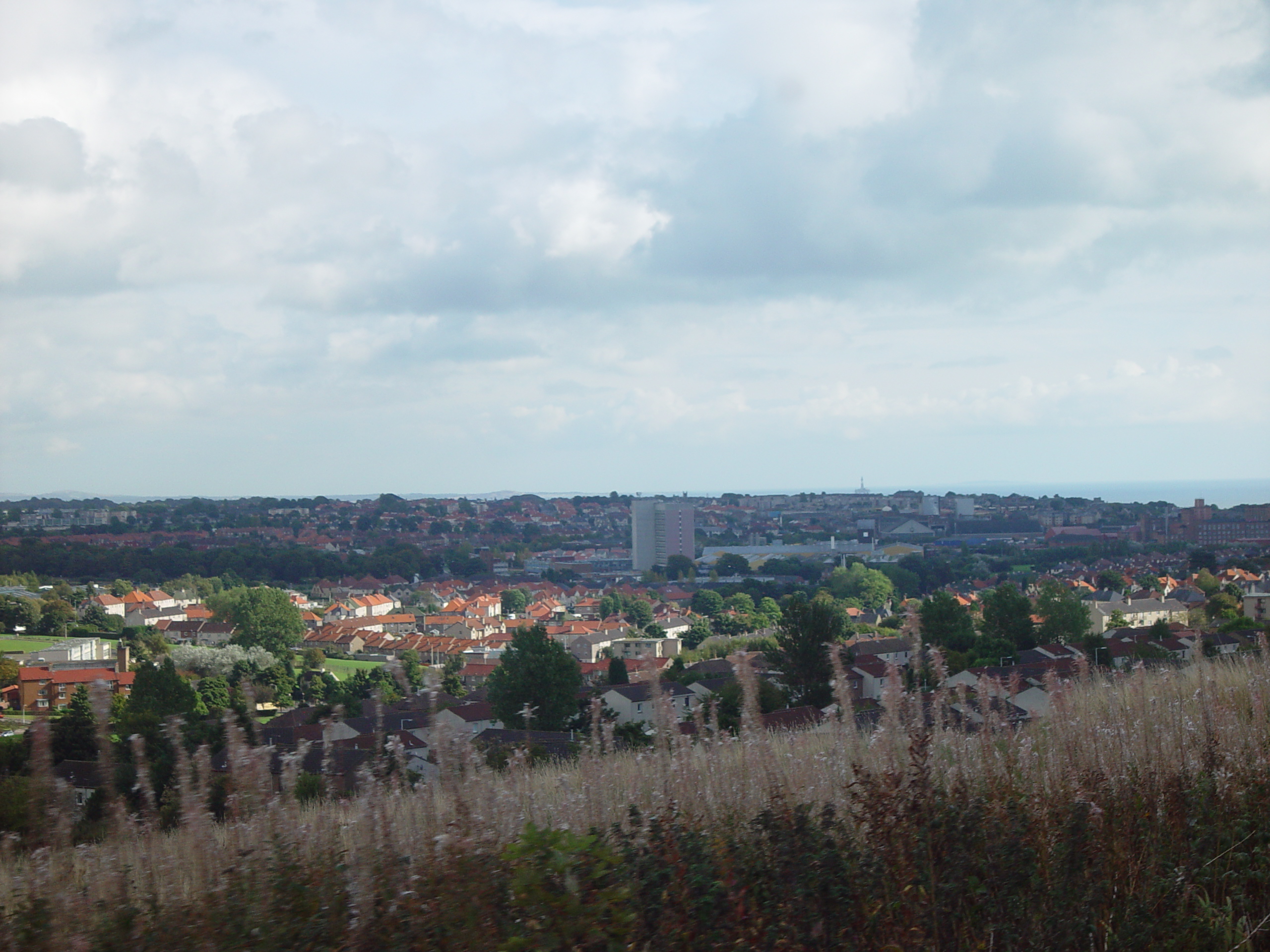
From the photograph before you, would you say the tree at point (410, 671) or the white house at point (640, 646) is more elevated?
the tree at point (410, 671)

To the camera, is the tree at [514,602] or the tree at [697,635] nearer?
the tree at [697,635]

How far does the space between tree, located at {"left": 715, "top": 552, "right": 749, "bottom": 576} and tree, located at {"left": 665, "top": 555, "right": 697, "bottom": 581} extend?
1.94 metres

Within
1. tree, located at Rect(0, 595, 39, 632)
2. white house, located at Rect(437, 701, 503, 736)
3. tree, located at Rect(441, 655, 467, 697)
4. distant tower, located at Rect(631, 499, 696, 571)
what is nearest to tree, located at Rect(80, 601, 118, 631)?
tree, located at Rect(0, 595, 39, 632)

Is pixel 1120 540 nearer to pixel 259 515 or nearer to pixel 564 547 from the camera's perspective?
pixel 564 547

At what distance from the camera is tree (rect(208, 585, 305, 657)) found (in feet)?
114

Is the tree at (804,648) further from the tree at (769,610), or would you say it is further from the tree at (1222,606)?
the tree at (769,610)

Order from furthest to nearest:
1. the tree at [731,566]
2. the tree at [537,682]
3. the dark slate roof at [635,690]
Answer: the tree at [731,566]
the tree at [537,682]
the dark slate roof at [635,690]

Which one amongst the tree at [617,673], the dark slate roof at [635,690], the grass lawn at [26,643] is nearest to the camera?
the dark slate roof at [635,690]

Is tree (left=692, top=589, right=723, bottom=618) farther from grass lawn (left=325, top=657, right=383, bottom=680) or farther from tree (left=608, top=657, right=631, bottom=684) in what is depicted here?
tree (left=608, top=657, right=631, bottom=684)

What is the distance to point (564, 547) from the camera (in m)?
98.1

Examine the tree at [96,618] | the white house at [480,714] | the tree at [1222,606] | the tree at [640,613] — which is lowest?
the tree at [640,613]

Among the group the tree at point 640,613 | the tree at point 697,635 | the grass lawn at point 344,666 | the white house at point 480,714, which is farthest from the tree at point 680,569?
the white house at point 480,714

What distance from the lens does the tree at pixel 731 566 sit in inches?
2699

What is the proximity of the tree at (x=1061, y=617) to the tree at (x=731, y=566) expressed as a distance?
48466 mm
